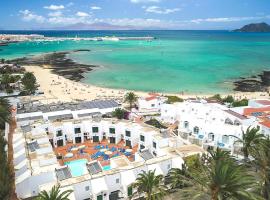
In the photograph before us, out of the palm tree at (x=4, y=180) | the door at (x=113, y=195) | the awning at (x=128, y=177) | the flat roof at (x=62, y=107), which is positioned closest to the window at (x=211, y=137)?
the awning at (x=128, y=177)

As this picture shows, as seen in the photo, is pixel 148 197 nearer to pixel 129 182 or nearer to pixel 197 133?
pixel 129 182

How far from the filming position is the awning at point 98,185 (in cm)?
2772

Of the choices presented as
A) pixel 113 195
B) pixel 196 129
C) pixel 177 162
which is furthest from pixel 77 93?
pixel 113 195

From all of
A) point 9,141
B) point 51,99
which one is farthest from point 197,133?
point 51,99

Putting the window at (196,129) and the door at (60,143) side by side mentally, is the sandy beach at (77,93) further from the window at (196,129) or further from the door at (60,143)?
the window at (196,129)

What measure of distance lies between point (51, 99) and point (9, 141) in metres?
35.7

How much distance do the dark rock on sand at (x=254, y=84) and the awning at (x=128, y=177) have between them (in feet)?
242

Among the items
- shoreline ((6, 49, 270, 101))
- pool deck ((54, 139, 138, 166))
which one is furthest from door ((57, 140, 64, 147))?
shoreline ((6, 49, 270, 101))

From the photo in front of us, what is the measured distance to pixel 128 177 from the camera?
29453 mm

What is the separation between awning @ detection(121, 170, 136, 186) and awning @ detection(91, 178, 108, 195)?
2.10 meters

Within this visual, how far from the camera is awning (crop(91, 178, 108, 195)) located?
27719 millimetres

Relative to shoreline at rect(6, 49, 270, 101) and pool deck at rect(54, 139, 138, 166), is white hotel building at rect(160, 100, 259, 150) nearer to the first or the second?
pool deck at rect(54, 139, 138, 166)

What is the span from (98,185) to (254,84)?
8850 cm

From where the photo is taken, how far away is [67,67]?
5271 inches
